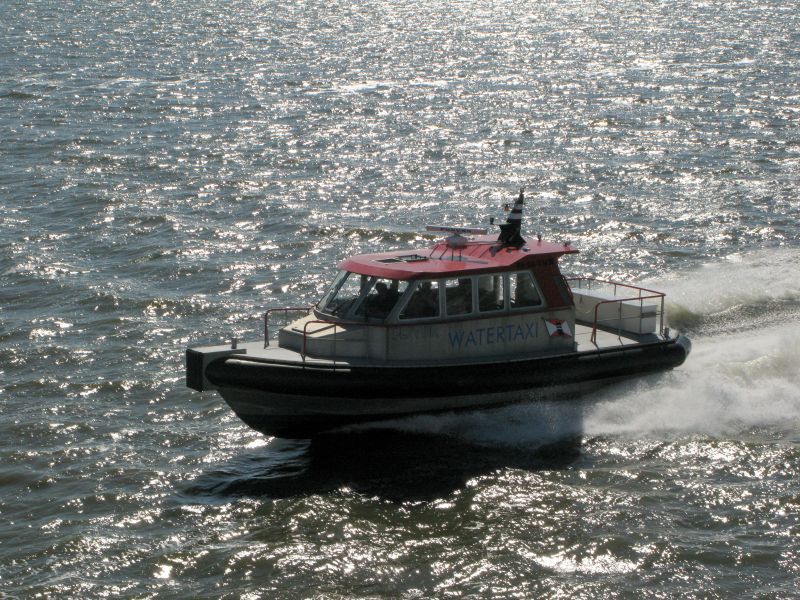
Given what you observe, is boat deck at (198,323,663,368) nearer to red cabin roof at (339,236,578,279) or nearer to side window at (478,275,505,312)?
red cabin roof at (339,236,578,279)

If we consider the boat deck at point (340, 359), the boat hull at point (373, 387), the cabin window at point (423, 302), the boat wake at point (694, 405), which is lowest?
the boat wake at point (694, 405)

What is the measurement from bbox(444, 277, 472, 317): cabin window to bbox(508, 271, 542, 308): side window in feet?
2.44

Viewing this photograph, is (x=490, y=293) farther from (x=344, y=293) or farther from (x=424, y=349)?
(x=344, y=293)

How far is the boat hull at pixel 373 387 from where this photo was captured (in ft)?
57.1

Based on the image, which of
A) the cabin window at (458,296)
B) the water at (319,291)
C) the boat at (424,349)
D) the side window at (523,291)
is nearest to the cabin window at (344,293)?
the boat at (424,349)

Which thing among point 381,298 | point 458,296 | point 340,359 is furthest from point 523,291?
point 340,359

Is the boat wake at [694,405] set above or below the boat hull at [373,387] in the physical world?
below

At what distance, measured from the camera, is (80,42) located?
7369 cm

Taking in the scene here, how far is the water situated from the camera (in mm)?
15258

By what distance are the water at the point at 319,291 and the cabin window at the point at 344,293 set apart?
1831 mm

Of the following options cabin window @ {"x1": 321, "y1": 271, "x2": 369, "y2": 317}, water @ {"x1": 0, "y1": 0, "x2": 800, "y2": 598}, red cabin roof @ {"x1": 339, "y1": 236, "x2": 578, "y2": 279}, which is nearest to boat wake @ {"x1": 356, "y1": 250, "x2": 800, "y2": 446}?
water @ {"x1": 0, "y1": 0, "x2": 800, "y2": 598}

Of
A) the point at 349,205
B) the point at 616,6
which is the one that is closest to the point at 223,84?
the point at 349,205

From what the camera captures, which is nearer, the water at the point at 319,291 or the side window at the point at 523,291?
the water at the point at 319,291

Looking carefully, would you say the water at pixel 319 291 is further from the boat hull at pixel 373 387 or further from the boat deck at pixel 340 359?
the boat deck at pixel 340 359
